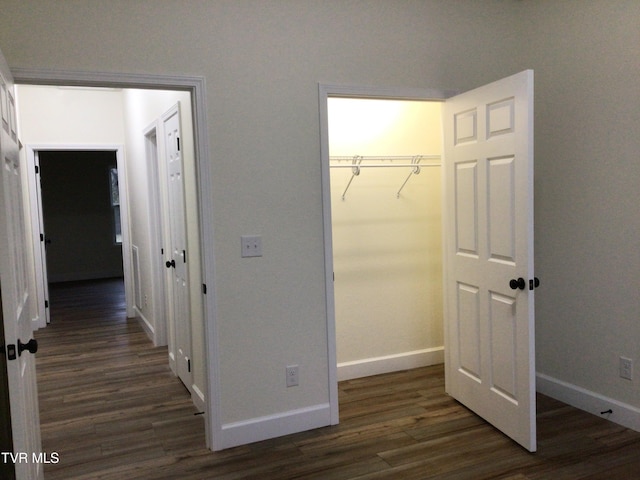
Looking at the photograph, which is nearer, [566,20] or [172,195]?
[566,20]

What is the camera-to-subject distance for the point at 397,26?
3223mm

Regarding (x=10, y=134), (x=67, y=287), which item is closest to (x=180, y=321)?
(x=10, y=134)

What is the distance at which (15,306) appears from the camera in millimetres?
1910

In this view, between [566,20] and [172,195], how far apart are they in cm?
297

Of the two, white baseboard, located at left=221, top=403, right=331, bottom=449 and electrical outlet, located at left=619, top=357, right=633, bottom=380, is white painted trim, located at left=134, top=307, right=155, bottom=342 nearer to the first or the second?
white baseboard, located at left=221, top=403, right=331, bottom=449

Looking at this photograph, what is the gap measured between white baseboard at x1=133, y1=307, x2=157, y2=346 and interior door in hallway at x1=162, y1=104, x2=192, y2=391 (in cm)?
121

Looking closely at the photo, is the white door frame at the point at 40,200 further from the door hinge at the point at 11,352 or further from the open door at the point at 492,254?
the door hinge at the point at 11,352

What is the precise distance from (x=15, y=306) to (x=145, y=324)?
4.10 metres

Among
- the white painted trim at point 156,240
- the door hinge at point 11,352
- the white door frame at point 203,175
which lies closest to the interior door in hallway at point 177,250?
the white painted trim at point 156,240

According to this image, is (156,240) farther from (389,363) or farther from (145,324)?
(389,363)

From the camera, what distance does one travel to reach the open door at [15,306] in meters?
1.84

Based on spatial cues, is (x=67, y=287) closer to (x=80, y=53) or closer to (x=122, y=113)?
(x=122, y=113)

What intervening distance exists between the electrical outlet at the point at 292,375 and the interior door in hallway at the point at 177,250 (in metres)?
0.96

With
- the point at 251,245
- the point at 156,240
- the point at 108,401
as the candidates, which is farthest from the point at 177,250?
the point at 251,245
